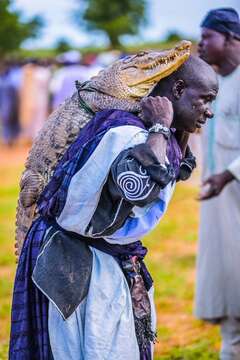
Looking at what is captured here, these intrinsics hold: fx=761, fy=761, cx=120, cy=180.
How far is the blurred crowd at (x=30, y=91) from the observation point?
16.5 m

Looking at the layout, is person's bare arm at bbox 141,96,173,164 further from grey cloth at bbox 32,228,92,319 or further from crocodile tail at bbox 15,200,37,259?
crocodile tail at bbox 15,200,37,259

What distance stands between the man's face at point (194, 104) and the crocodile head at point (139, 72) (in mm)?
106

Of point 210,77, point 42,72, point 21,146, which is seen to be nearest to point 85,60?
point 42,72

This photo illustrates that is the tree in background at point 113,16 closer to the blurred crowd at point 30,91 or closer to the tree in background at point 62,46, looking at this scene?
the tree in background at point 62,46

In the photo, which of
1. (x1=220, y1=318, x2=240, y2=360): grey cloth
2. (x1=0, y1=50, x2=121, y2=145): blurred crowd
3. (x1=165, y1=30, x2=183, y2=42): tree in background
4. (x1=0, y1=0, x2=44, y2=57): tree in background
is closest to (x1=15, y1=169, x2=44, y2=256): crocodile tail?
(x1=220, y1=318, x2=240, y2=360): grey cloth

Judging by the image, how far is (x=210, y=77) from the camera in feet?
8.49

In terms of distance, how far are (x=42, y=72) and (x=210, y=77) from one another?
14890 mm

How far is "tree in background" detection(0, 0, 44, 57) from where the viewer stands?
24.5 metres

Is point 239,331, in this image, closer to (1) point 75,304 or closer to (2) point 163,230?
(1) point 75,304

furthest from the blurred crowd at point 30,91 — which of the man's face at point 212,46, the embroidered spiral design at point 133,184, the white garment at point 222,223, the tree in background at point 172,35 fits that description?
the tree in background at point 172,35

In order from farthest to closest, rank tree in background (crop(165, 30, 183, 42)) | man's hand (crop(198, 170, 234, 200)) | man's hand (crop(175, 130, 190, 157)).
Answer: tree in background (crop(165, 30, 183, 42))
man's hand (crop(198, 170, 234, 200))
man's hand (crop(175, 130, 190, 157))

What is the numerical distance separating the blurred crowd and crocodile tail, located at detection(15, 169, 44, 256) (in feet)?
43.0

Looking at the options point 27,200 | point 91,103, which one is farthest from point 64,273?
point 91,103

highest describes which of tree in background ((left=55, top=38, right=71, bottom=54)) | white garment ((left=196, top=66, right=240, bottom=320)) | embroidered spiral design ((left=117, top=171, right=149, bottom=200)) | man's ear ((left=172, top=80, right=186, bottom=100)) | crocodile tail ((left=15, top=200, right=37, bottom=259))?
man's ear ((left=172, top=80, right=186, bottom=100))
